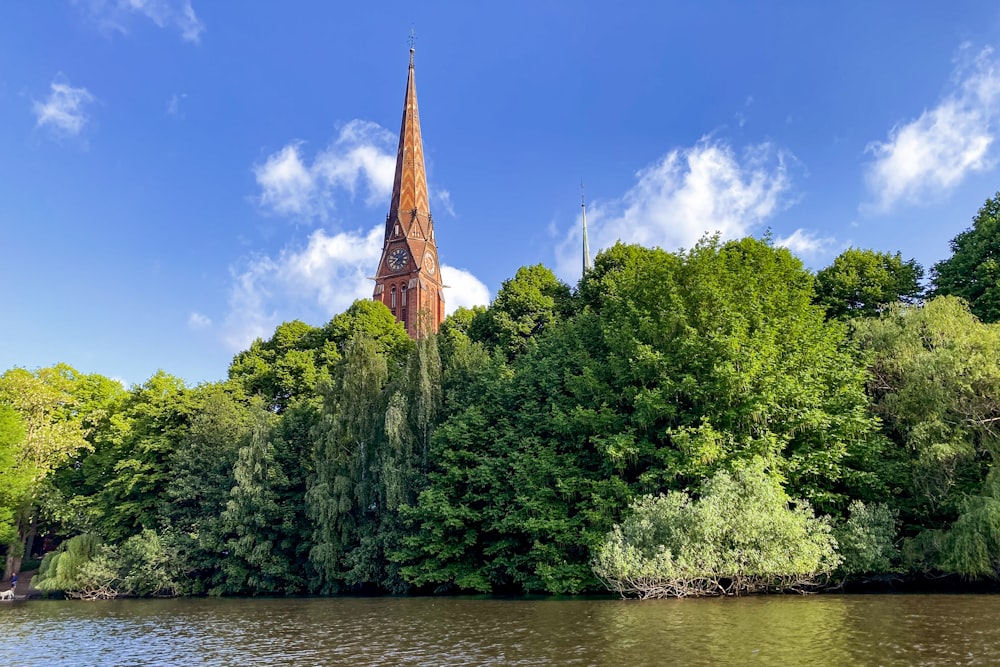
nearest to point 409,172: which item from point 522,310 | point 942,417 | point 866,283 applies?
point 522,310

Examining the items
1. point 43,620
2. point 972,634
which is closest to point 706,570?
point 972,634

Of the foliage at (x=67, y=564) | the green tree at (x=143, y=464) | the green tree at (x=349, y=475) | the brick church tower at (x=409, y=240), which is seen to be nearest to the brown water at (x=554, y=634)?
the green tree at (x=349, y=475)

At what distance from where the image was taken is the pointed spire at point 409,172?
318 ft

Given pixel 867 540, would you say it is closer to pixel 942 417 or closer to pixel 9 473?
pixel 942 417

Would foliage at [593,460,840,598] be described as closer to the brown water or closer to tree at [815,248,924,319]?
the brown water

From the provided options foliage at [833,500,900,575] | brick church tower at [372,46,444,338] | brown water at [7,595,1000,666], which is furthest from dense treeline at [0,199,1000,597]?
brick church tower at [372,46,444,338]

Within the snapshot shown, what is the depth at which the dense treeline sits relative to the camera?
2452 centimetres

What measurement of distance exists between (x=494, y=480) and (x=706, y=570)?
12.0 m

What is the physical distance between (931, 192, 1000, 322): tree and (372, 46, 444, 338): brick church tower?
65867 millimetres

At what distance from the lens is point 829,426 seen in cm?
2733

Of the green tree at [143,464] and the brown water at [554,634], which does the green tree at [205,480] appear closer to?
the green tree at [143,464]

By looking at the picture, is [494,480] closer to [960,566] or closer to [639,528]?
[639,528]

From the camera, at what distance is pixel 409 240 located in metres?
95.4

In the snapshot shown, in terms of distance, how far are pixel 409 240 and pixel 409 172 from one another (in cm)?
1002
